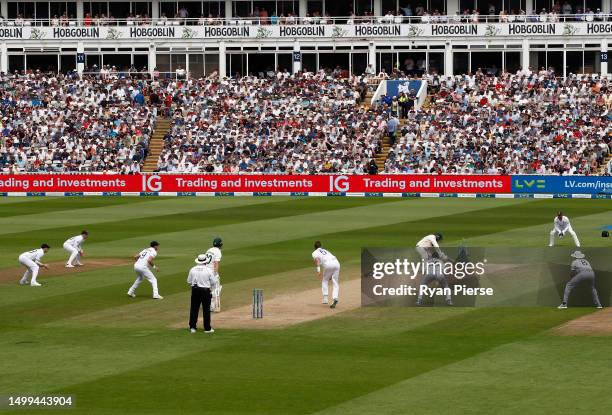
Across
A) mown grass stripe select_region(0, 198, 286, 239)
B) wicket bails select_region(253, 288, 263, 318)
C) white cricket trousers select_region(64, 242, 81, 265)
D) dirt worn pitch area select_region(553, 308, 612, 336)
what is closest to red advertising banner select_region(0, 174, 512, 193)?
mown grass stripe select_region(0, 198, 286, 239)

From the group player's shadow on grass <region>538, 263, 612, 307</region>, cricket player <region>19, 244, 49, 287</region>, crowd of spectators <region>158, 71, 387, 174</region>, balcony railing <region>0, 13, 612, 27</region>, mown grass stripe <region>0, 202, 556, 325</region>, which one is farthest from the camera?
balcony railing <region>0, 13, 612, 27</region>

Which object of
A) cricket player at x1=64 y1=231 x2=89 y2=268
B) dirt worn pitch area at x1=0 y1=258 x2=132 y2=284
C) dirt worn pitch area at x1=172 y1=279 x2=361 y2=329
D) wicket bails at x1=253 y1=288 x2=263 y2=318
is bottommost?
dirt worn pitch area at x1=172 y1=279 x2=361 y2=329

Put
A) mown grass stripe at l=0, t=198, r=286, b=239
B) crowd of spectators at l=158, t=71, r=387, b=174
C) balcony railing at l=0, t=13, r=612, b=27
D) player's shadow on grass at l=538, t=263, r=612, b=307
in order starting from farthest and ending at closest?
balcony railing at l=0, t=13, r=612, b=27 → crowd of spectators at l=158, t=71, r=387, b=174 → mown grass stripe at l=0, t=198, r=286, b=239 → player's shadow on grass at l=538, t=263, r=612, b=307

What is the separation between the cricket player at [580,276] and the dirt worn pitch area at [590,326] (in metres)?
0.59

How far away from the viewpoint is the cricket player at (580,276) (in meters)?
28.4

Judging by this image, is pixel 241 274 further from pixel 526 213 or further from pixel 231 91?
pixel 231 91

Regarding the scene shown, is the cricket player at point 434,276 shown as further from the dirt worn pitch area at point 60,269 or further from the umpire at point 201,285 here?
the dirt worn pitch area at point 60,269

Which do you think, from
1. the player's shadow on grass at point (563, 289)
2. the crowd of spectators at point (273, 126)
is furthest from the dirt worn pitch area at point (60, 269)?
the crowd of spectators at point (273, 126)

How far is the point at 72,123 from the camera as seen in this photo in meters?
74.9

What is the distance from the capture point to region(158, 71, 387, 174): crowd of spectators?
69.6 m

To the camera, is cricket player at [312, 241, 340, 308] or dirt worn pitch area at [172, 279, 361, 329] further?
cricket player at [312, 241, 340, 308]

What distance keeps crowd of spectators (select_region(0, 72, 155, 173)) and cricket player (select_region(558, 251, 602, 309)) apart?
43749 millimetres
